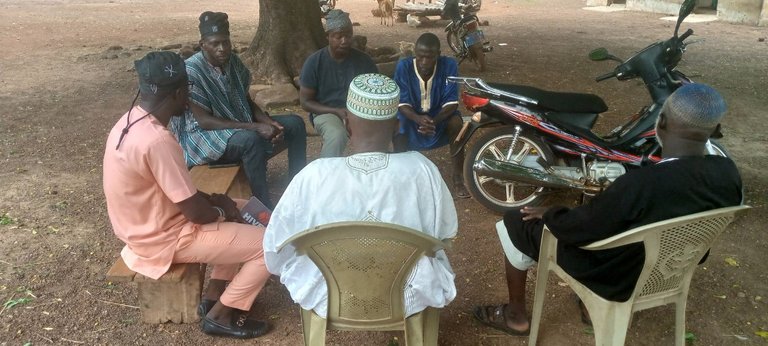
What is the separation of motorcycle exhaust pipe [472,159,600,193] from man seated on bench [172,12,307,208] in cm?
162

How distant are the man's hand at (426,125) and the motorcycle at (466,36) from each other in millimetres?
4696

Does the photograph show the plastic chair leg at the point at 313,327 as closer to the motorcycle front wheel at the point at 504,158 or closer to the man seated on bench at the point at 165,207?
the man seated on bench at the point at 165,207

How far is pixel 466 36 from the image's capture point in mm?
9336

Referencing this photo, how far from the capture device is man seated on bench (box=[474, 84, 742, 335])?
7.83 feet

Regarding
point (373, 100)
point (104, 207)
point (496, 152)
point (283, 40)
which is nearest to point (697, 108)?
point (373, 100)

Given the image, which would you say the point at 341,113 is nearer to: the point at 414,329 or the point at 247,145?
the point at 247,145

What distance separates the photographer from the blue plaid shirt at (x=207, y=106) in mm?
4145

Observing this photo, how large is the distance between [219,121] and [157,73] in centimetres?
146

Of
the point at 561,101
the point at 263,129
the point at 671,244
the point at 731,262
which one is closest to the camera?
the point at 671,244

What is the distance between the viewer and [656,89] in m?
4.56

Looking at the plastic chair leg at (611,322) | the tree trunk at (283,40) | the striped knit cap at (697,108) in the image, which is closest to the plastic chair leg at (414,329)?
the plastic chair leg at (611,322)

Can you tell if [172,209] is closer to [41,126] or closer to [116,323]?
[116,323]

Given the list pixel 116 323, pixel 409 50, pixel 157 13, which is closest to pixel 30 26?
pixel 157 13

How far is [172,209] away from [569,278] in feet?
6.28
